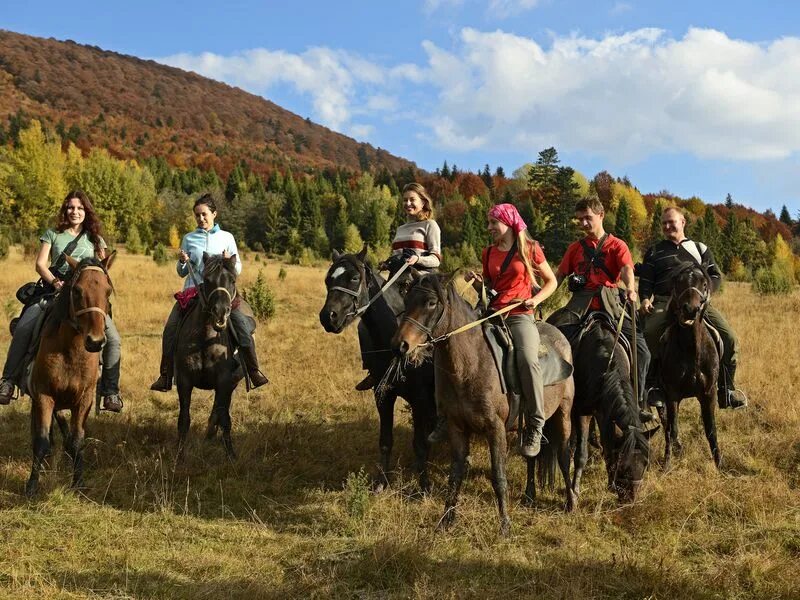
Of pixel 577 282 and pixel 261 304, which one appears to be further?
pixel 261 304

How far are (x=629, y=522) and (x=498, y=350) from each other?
1.94 meters

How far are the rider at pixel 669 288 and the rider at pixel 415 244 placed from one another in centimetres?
270

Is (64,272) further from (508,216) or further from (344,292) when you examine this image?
(508,216)

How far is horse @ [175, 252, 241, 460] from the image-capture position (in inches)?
262

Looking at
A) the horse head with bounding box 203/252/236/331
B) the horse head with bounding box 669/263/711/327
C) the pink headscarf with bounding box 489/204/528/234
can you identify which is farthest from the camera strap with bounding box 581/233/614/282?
the horse head with bounding box 203/252/236/331

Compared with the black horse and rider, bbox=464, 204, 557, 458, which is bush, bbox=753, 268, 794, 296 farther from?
rider, bbox=464, 204, 557, 458

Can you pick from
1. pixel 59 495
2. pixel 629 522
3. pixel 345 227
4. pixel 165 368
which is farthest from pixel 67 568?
pixel 345 227

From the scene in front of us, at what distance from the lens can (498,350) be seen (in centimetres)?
539

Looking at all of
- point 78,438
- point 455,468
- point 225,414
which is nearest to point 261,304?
point 225,414

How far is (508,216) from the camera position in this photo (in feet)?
18.1

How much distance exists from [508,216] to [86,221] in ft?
15.1

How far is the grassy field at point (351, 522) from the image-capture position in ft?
13.7

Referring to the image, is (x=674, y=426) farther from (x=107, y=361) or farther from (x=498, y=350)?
(x=107, y=361)

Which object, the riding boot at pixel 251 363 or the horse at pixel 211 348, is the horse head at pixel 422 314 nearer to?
the horse at pixel 211 348
